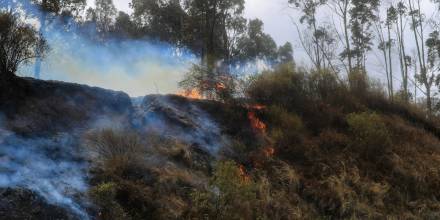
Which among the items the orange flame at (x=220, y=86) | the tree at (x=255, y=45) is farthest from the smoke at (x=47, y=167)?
the tree at (x=255, y=45)

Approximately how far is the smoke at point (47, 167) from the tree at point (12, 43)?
2074 millimetres

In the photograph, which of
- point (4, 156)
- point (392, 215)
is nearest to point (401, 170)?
point (392, 215)

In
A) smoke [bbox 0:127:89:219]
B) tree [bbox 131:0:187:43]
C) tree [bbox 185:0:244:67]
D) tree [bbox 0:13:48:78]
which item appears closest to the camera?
smoke [bbox 0:127:89:219]

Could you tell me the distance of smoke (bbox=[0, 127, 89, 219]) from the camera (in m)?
8.05

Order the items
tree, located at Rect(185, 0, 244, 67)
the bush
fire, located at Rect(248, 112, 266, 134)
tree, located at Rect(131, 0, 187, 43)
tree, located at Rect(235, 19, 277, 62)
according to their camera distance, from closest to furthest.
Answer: the bush → fire, located at Rect(248, 112, 266, 134) → tree, located at Rect(185, 0, 244, 67) → tree, located at Rect(131, 0, 187, 43) → tree, located at Rect(235, 19, 277, 62)

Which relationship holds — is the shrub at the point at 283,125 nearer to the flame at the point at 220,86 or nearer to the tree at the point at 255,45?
the flame at the point at 220,86

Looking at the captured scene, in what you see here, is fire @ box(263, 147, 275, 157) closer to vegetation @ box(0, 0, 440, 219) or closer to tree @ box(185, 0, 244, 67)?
vegetation @ box(0, 0, 440, 219)

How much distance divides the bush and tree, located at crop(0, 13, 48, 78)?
9.42 meters

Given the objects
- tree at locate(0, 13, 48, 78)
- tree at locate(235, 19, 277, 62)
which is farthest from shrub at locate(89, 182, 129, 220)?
tree at locate(235, 19, 277, 62)

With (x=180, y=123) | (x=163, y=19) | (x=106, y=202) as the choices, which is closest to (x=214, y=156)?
(x=180, y=123)

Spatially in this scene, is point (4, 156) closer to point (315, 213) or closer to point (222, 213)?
point (222, 213)

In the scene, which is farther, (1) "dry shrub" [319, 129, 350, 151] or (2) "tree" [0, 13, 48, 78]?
(1) "dry shrub" [319, 129, 350, 151]

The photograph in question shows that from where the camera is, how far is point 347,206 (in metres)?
10.9

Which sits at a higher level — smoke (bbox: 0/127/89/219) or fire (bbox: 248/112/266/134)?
fire (bbox: 248/112/266/134)
